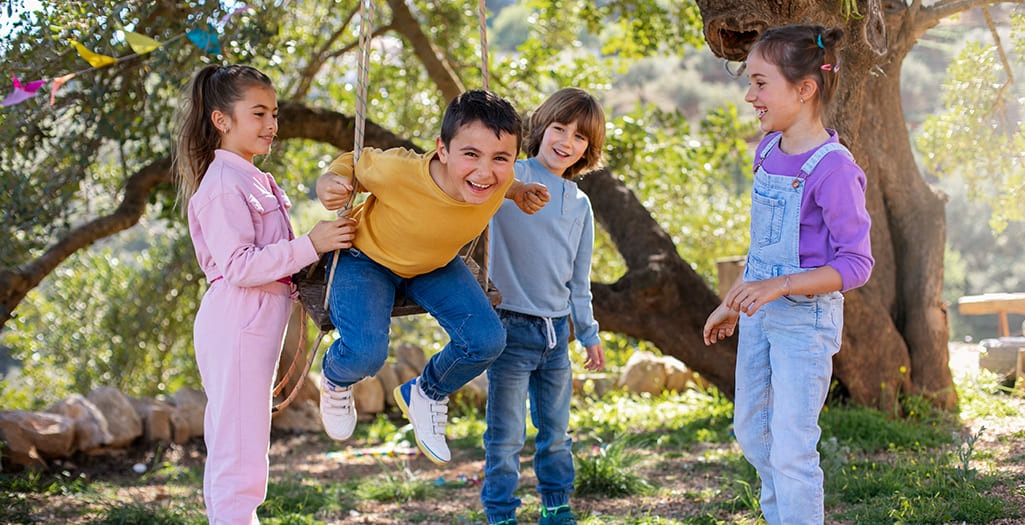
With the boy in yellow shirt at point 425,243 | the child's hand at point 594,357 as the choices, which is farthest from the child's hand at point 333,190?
the child's hand at point 594,357

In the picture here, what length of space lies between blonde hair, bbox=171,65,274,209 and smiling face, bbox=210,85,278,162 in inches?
0.6

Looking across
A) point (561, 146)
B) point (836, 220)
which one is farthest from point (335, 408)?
point (836, 220)

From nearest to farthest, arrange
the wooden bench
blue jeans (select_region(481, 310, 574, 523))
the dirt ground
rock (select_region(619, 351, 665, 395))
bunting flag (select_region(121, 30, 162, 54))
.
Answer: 1. bunting flag (select_region(121, 30, 162, 54))
2. blue jeans (select_region(481, 310, 574, 523))
3. the dirt ground
4. the wooden bench
5. rock (select_region(619, 351, 665, 395))

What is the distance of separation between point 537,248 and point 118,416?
10.8ft

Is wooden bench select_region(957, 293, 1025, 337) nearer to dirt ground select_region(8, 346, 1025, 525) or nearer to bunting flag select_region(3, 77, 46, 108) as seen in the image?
dirt ground select_region(8, 346, 1025, 525)

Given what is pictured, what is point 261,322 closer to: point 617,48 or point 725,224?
point 617,48

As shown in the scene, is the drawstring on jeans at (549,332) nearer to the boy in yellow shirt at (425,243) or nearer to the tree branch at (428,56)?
the boy in yellow shirt at (425,243)

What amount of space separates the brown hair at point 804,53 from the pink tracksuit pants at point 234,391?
1.52 metres

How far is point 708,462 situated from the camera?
445cm

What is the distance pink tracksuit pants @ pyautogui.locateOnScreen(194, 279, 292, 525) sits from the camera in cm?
274

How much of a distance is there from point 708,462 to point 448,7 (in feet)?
13.5

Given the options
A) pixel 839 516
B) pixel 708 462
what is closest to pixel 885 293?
pixel 708 462

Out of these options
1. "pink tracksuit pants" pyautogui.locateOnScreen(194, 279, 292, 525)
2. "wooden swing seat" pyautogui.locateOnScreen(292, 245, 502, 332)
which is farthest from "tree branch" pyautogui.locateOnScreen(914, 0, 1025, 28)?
"pink tracksuit pants" pyautogui.locateOnScreen(194, 279, 292, 525)

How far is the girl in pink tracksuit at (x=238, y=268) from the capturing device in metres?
2.72
